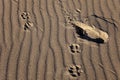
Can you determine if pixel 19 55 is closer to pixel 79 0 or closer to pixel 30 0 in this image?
pixel 30 0

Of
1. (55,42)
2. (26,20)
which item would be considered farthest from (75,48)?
(26,20)

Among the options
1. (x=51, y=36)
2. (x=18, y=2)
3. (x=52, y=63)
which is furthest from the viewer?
(x=18, y=2)

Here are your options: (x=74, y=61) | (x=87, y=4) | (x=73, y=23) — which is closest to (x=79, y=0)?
(x=87, y=4)

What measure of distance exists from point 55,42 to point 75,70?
64 cm

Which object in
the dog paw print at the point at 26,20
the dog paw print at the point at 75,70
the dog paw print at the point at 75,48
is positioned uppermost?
the dog paw print at the point at 26,20

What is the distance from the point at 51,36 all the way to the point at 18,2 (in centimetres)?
100

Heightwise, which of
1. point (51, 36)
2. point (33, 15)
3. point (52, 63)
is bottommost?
point (52, 63)

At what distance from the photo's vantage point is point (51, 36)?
16.0 ft

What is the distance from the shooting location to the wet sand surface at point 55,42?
445 centimetres

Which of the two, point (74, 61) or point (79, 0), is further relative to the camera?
point (79, 0)

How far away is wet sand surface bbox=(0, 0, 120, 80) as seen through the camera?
4.45 metres

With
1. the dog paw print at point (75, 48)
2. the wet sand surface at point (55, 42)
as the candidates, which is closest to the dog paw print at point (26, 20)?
the wet sand surface at point (55, 42)

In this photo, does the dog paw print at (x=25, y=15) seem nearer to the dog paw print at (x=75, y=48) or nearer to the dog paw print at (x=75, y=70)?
the dog paw print at (x=75, y=48)

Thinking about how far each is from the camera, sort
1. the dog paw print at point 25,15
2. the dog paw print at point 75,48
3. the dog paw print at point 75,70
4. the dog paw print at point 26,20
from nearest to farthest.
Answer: the dog paw print at point 75,70
the dog paw print at point 75,48
the dog paw print at point 26,20
the dog paw print at point 25,15
